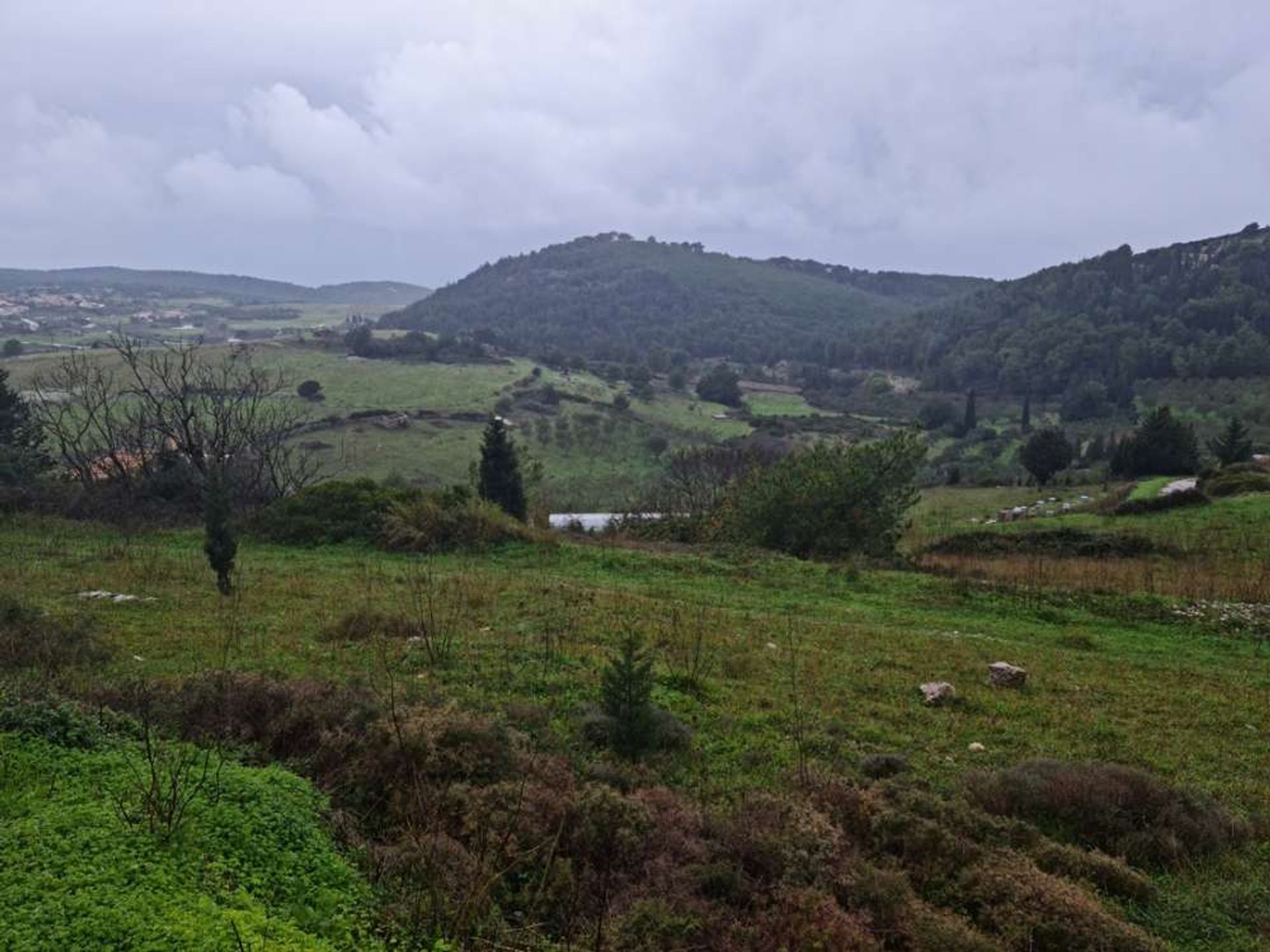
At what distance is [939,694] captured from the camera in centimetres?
991

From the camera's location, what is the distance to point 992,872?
5.48 m

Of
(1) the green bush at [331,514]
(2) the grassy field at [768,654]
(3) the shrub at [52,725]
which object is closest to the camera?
(3) the shrub at [52,725]

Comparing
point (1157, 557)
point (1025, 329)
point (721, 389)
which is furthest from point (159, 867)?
point (1025, 329)

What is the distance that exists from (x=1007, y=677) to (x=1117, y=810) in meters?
4.26

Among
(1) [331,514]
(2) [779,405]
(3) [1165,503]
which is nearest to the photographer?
(1) [331,514]

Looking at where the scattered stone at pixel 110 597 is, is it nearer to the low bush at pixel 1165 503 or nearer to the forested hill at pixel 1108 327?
the low bush at pixel 1165 503

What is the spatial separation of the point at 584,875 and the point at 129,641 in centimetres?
802

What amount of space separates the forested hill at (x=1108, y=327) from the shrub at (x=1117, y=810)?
10688 cm

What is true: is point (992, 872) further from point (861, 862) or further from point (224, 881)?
point (224, 881)

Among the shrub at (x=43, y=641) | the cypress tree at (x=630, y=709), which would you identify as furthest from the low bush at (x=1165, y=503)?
the shrub at (x=43, y=641)

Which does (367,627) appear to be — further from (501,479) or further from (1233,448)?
(1233,448)

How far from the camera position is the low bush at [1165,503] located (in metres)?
28.1

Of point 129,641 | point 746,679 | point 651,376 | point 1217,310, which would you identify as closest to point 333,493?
point 129,641

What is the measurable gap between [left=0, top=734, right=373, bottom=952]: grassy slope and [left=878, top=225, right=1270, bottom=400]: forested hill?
369 feet
